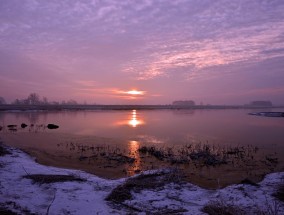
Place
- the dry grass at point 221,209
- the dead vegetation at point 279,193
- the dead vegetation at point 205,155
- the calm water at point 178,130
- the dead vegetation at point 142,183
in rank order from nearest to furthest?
the dry grass at point 221,209 < the dead vegetation at point 142,183 < the dead vegetation at point 279,193 < the dead vegetation at point 205,155 < the calm water at point 178,130

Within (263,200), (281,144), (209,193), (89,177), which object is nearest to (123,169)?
(89,177)

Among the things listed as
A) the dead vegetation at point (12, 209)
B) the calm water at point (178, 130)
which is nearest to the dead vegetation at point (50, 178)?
the dead vegetation at point (12, 209)

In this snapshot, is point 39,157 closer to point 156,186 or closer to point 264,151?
point 156,186

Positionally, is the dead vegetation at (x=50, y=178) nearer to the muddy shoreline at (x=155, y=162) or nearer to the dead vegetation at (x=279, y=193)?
the muddy shoreline at (x=155, y=162)

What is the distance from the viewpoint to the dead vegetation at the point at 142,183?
32.3 ft

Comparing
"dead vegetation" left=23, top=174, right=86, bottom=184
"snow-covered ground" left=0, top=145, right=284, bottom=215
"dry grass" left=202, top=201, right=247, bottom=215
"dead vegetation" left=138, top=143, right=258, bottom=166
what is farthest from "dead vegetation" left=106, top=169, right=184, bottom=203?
"dead vegetation" left=138, top=143, right=258, bottom=166

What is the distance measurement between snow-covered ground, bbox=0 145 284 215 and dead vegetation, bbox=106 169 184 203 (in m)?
0.27

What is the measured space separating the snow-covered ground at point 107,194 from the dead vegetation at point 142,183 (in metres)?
0.27

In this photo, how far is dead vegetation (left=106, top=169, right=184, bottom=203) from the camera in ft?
32.3

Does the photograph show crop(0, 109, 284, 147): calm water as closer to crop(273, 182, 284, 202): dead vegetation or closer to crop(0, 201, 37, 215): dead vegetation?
crop(273, 182, 284, 202): dead vegetation

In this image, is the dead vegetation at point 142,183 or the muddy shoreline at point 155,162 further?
the muddy shoreline at point 155,162

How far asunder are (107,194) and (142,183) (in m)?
1.76

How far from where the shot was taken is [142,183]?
11.4m

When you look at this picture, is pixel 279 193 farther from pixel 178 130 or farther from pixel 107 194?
pixel 178 130
